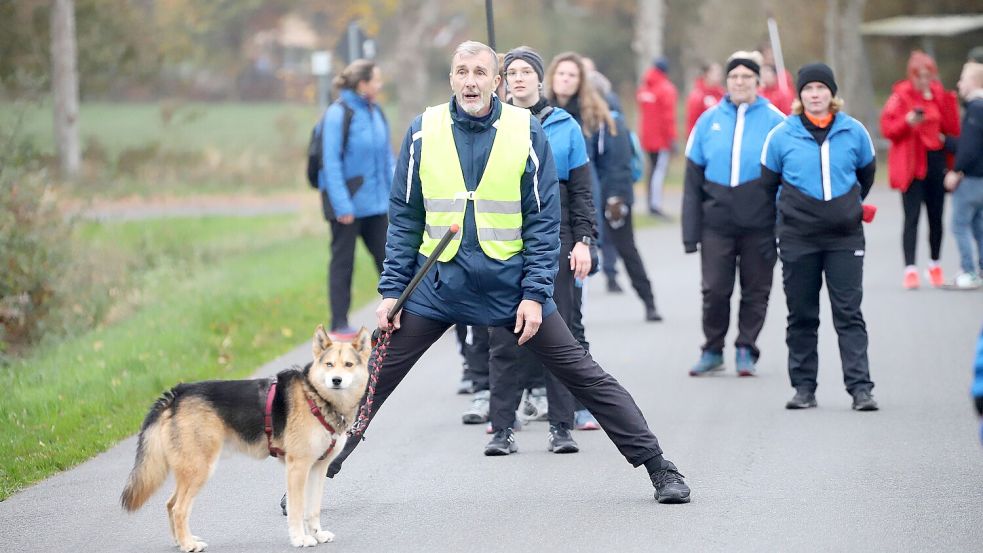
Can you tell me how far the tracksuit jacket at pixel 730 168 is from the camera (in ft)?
34.1

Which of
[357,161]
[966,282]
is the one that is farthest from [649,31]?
[357,161]

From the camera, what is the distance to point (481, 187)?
6801 mm

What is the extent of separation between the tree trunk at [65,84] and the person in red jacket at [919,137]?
1916 cm

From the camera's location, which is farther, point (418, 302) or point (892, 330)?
point (892, 330)

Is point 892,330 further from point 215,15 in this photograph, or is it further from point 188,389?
point 215,15

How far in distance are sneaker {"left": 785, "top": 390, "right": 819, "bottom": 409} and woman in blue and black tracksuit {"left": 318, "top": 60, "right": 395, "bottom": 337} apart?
13.6 feet

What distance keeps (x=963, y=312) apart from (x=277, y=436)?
859 cm

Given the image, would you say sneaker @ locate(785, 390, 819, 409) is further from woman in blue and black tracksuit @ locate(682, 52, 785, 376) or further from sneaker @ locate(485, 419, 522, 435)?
sneaker @ locate(485, 419, 522, 435)

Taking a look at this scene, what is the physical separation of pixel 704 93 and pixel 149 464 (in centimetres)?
1682

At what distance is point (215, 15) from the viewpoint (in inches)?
2362

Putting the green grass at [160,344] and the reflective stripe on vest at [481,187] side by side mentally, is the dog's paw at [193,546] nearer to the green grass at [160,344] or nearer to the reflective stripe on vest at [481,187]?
the reflective stripe on vest at [481,187]

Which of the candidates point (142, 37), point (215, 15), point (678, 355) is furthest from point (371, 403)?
point (215, 15)

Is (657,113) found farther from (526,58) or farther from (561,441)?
(561,441)

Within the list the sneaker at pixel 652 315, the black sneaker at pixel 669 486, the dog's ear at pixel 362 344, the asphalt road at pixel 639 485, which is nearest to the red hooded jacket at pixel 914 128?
the sneaker at pixel 652 315
